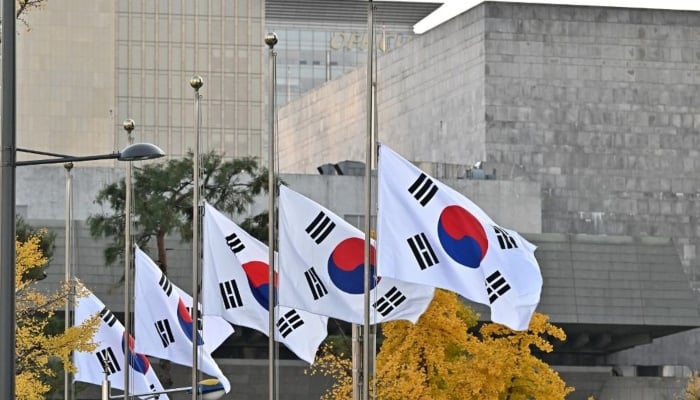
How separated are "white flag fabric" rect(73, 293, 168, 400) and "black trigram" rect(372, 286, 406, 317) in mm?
16642

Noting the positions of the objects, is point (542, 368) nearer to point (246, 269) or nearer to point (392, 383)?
point (392, 383)

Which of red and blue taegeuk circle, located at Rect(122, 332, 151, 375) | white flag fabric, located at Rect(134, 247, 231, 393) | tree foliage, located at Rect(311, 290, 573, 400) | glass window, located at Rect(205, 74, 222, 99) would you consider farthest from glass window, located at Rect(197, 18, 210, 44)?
white flag fabric, located at Rect(134, 247, 231, 393)

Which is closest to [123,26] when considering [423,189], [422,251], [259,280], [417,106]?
[417,106]

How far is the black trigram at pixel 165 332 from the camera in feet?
151

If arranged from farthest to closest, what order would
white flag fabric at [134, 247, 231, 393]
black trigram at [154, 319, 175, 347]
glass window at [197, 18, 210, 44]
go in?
1. glass window at [197, 18, 210, 44]
2. black trigram at [154, 319, 175, 347]
3. white flag fabric at [134, 247, 231, 393]

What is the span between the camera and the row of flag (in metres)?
31.5

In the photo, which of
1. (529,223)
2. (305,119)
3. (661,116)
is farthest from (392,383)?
(305,119)

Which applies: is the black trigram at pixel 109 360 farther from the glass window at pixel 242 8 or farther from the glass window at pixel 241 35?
the glass window at pixel 242 8

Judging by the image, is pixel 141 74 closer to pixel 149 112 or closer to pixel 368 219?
pixel 149 112

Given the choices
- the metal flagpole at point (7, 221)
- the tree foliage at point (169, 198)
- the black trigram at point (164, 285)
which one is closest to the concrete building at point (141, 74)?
the tree foliage at point (169, 198)

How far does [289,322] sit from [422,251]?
9.85 metres

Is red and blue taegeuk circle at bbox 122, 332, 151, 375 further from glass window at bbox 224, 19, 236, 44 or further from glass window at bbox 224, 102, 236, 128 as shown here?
glass window at bbox 224, 19, 236, 44

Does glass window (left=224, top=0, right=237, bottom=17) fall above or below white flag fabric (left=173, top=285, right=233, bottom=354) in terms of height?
above

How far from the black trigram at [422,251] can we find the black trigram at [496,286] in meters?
1.27
